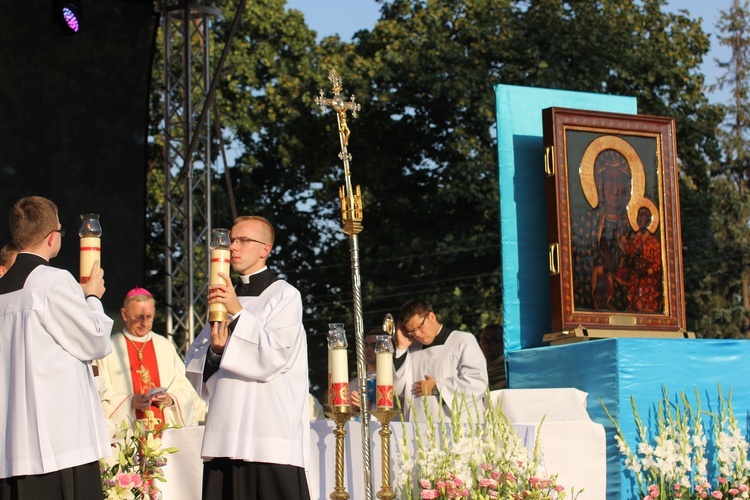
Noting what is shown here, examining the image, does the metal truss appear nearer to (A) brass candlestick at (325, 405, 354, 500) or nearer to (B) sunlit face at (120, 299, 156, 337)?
(B) sunlit face at (120, 299, 156, 337)

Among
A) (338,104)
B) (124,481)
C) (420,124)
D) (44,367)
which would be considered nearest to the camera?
(44,367)

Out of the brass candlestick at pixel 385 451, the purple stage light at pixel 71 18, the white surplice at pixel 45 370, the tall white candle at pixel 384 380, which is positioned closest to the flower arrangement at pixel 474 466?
the brass candlestick at pixel 385 451

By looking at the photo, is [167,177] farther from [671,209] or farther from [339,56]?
[339,56]

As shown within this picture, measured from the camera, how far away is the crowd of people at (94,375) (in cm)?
541

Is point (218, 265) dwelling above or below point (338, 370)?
above

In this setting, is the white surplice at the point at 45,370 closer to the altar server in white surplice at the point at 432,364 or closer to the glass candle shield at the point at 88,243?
the glass candle shield at the point at 88,243

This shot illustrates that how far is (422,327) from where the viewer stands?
882 centimetres

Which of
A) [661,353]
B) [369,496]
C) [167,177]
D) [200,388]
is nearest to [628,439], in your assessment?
[661,353]

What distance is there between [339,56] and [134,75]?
498 inches

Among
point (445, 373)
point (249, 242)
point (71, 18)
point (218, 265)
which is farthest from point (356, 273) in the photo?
point (71, 18)

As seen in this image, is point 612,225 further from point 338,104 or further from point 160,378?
point 160,378

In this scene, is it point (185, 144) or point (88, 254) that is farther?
point (185, 144)

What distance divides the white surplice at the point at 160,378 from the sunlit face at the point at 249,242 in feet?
8.13

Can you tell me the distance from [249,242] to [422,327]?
9.18ft
